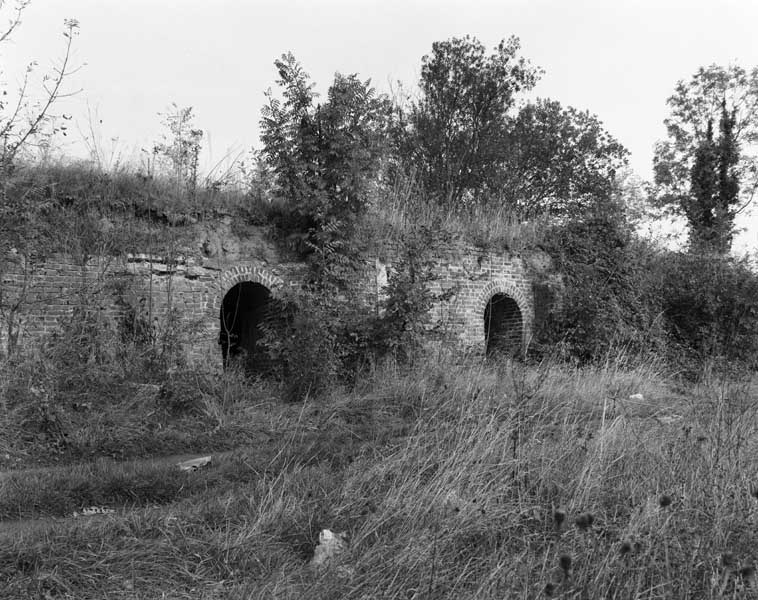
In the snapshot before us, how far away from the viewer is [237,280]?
10117mm

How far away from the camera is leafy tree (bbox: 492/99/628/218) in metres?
29.8

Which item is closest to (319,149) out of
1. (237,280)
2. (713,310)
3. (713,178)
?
(237,280)

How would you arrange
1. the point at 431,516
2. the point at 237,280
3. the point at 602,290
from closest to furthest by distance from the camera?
1. the point at 431,516
2. the point at 237,280
3. the point at 602,290

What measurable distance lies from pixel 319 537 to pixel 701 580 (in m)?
1.98

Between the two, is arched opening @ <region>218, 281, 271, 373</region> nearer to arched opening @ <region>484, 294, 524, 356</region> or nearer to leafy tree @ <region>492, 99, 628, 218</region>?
arched opening @ <region>484, 294, 524, 356</region>

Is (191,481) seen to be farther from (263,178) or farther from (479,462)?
(263,178)

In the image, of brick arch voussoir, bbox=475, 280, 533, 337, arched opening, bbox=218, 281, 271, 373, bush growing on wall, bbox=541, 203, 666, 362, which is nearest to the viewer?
arched opening, bbox=218, 281, 271, 373

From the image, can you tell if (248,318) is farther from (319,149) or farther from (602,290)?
(602,290)

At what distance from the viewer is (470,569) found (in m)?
3.28

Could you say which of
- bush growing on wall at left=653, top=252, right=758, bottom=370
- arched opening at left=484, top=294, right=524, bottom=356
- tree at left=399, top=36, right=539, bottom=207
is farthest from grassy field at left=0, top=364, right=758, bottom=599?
tree at left=399, top=36, right=539, bottom=207

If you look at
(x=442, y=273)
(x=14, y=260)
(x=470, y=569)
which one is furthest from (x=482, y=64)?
(x=470, y=569)

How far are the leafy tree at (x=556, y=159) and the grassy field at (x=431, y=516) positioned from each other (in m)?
25.3

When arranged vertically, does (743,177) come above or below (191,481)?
above

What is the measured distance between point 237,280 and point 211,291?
0.50m
